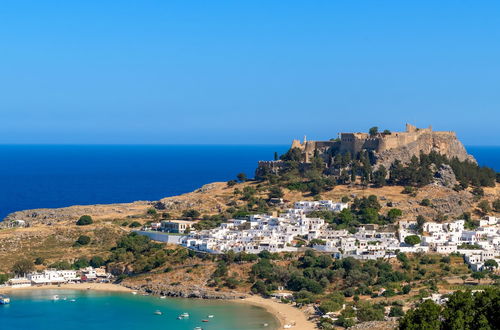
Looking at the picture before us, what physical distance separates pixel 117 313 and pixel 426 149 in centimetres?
3754

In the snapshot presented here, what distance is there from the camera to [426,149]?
7812 cm

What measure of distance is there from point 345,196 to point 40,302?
92.6 feet

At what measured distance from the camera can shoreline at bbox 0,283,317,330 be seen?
4753cm

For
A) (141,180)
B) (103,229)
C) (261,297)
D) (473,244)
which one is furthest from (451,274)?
(141,180)

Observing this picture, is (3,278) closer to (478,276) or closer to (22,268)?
(22,268)

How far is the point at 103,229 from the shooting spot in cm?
6794

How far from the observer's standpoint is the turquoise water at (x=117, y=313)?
47750 millimetres

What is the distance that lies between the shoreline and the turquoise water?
0.61 meters

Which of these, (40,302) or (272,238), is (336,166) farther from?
(40,302)

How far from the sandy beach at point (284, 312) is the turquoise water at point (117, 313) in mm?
561

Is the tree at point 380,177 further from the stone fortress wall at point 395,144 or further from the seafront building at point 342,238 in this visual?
the seafront building at point 342,238

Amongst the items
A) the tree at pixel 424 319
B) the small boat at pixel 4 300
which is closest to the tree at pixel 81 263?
the small boat at pixel 4 300

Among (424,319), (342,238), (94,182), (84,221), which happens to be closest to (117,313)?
(342,238)

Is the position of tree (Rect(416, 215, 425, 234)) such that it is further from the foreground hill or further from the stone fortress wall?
the stone fortress wall
